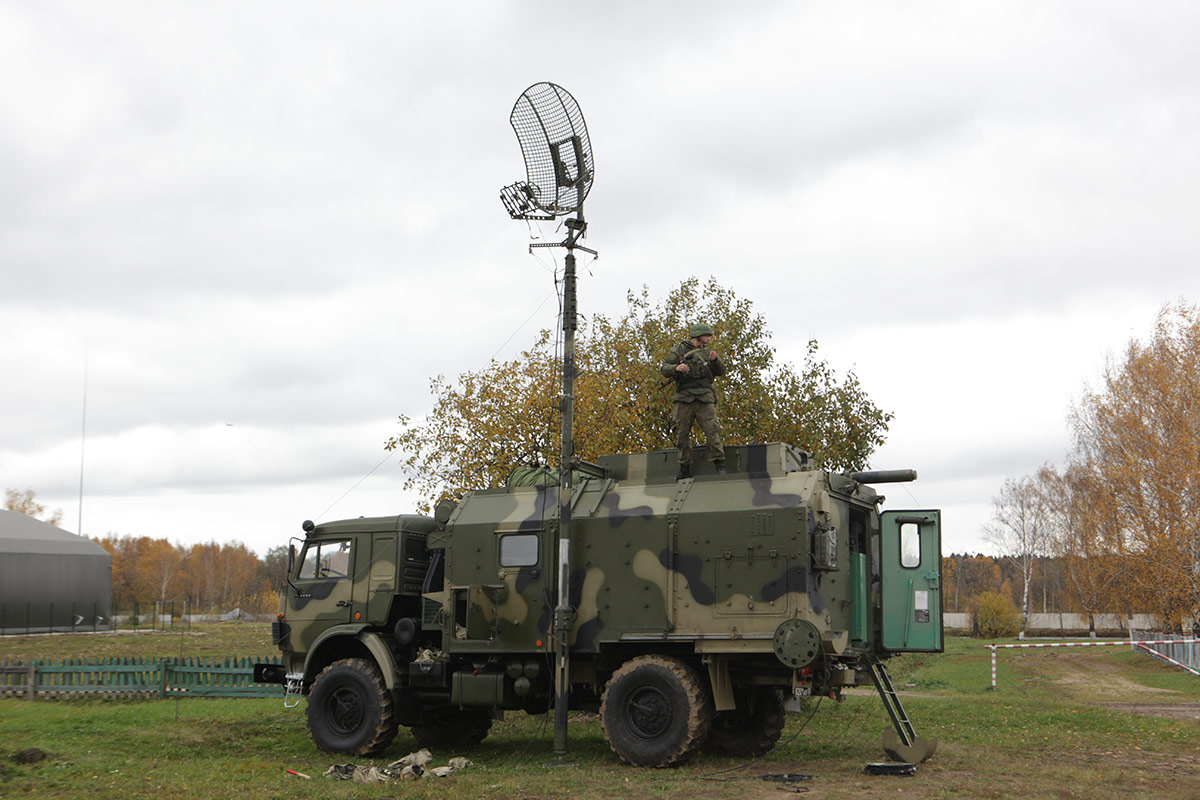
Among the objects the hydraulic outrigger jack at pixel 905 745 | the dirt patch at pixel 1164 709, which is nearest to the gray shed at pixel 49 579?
the dirt patch at pixel 1164 709

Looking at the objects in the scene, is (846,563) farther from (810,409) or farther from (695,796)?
(810,409)

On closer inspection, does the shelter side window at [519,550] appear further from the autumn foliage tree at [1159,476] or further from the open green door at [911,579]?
the autumn foliage tree at [1159,476]

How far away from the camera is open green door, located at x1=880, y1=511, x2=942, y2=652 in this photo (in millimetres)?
13195

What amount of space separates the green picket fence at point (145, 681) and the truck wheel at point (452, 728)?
6789mm

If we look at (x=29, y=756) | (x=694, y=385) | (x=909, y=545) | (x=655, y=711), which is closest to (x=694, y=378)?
(x=694, y=385)

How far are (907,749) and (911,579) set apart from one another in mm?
2180

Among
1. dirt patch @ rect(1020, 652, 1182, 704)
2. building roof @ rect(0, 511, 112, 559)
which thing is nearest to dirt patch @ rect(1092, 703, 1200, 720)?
dirt patch @ rect(1020, 652, 1182, 704)

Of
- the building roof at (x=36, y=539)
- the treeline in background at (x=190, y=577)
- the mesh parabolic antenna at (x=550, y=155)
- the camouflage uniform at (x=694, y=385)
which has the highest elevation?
the mesh parabolic antenna at (x=550, y=155)

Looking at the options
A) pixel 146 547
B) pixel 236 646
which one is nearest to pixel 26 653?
pixel 236 646

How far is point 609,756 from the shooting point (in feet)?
43.6

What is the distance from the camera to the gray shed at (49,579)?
159ft

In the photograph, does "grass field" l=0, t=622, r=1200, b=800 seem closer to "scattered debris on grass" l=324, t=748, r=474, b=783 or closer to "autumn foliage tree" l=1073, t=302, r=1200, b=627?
"scattered debris on grass" l=324, t=748, r=474, b=783

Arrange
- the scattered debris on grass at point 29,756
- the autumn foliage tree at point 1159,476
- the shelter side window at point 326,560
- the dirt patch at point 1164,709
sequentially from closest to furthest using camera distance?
1. the scattered debris on grass at point 29,756
2. the shelter side window at point 326,560
3. the dirt patch at point 1164,709
4. the autumn foliage tree at point 1159,476

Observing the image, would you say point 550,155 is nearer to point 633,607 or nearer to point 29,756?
point 633,607
